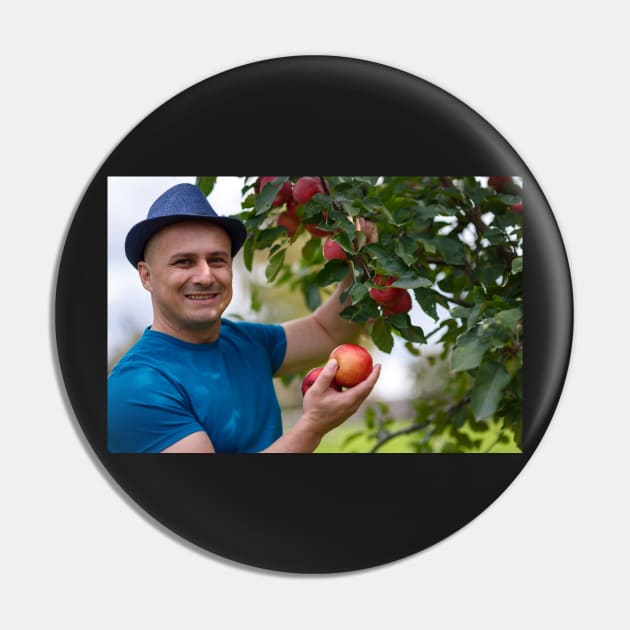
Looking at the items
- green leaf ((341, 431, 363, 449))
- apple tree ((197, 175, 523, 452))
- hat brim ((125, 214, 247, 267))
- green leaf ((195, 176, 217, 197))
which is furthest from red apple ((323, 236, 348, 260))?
green leaf ((341, 431, 363, 449))

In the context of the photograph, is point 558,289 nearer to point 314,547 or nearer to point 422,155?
point 422,155

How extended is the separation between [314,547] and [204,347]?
0.57 meters

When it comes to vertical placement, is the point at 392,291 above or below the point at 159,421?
above

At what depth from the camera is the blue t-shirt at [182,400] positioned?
2.08 metres

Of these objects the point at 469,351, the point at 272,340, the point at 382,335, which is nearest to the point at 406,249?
the point at 382,335

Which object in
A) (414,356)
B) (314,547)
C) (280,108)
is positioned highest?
(280,108)

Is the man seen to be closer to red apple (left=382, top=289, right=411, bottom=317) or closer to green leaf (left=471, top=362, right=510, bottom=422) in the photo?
red apple (left=382, top=289, right=411, bottom=317)

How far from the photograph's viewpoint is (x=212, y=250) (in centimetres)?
212

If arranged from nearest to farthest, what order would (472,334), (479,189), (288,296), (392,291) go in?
(472,334), (392,291), (479,189), (288,296)

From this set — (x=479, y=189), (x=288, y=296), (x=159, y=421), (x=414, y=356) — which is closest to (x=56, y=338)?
(x=159, y=421)

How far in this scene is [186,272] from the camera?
2104 millimetres

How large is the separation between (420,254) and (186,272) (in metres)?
0.60

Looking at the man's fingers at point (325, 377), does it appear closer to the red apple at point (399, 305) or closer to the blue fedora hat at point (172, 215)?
the red apple at point (399, 305)

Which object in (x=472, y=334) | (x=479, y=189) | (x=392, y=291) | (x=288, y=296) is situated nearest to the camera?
(x=472, y=334)
